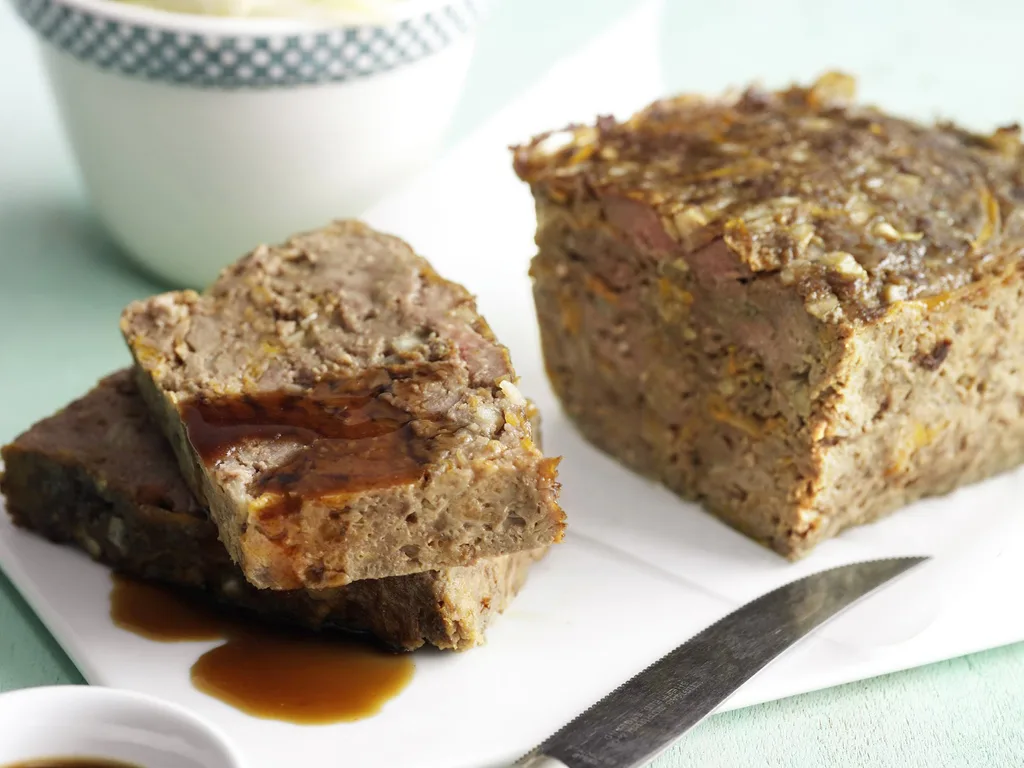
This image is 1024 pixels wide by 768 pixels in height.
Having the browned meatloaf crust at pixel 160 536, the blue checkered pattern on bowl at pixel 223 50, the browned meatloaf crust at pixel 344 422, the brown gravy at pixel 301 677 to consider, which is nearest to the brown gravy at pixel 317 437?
the browned meatloaf crust at pixel 344 422

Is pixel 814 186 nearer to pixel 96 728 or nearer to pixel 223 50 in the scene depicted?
pixel 223 50

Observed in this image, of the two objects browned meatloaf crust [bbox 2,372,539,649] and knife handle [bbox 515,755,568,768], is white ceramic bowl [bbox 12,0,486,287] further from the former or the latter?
knife handle [bbox 515,755,568,768]

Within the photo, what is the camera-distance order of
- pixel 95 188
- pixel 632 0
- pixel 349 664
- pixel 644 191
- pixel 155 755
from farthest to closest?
pixel 632 0, pixel 95 188, pixel 644 191, pixel 349 664, pixel 155 755

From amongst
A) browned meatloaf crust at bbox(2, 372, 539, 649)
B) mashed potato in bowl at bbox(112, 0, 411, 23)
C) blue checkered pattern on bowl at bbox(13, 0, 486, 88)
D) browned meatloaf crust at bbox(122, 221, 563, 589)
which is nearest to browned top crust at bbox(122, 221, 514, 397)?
browned meatloaf crust at bbox(122, 221, 563, 589)

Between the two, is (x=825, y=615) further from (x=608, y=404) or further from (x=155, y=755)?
(x=155, y=755)

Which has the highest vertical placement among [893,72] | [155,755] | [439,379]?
[439,379]

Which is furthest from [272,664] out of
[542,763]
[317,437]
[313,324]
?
[313,324]

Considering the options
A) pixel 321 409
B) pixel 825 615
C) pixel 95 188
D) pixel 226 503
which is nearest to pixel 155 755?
pixel 226 503
